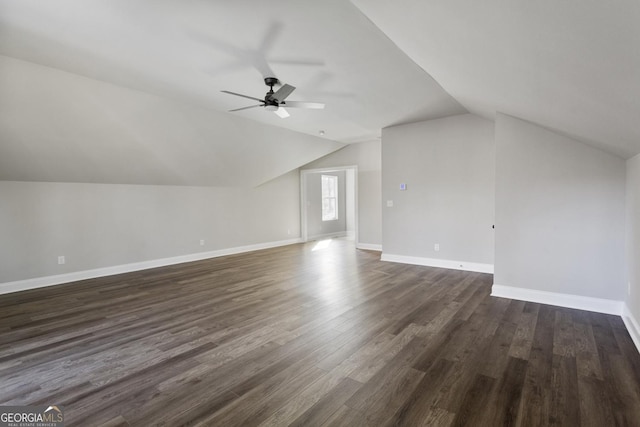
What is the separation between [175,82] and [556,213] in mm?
4897

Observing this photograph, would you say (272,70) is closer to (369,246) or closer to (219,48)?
(219,48)

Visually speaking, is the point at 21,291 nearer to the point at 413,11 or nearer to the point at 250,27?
the point at 250,27

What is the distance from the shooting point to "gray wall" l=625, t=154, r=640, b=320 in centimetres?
279

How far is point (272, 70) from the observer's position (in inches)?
131

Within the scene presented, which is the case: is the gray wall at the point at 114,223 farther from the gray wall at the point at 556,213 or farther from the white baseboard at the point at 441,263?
the gray wall at the point at 556,213

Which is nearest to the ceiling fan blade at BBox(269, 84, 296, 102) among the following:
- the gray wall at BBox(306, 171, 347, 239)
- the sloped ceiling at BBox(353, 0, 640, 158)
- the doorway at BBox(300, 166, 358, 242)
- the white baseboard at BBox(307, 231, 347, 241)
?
the sloped ceiling at BBox(353, 0, 640, 158)

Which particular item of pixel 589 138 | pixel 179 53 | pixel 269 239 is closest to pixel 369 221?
pixel 269 239

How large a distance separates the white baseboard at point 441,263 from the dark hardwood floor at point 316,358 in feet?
3.46

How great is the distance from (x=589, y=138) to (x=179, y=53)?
4.21 m

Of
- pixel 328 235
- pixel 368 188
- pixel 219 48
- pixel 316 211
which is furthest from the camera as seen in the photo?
pixel 328 235

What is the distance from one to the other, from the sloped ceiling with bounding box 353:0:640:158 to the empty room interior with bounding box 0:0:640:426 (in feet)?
0.06

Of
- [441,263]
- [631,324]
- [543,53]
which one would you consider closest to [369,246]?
[441,263]

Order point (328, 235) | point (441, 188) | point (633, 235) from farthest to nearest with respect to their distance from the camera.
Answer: point (328, 235) < point (441, 188) < point (633, 235)

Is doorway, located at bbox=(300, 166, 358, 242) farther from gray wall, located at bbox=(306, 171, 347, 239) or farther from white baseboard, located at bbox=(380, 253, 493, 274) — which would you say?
white baseboard, located at bbox=(380, 253, 493, 274)
